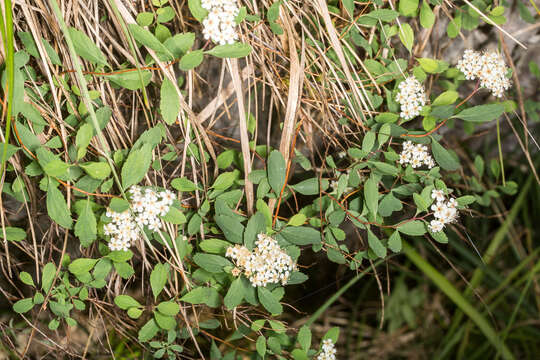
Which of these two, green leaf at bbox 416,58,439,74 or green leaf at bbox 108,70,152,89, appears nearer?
green leaf at bbox 108,70,152,89

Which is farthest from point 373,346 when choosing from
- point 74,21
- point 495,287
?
point 74,21

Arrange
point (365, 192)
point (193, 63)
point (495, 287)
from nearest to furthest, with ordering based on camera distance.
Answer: point (193, 63) → point (365, 192) → point (495, 287)

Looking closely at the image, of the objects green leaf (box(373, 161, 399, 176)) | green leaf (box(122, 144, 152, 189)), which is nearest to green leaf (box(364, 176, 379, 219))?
green leaf (box(373, 161, 399, 176))

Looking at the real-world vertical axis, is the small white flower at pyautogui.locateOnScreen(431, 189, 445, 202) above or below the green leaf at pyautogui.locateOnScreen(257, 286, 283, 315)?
above

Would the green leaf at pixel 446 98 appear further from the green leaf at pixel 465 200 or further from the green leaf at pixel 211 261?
the green leaf at pixel 211 261

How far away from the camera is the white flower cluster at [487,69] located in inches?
29.4

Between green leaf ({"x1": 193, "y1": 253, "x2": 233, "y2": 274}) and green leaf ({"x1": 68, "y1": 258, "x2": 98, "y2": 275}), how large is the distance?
0.60ft

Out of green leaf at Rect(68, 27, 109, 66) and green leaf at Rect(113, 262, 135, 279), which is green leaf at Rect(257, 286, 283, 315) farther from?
green leaf at Rect(68, 27, 109, 66)

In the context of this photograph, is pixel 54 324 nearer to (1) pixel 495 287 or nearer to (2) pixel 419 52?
(2) pixel 419 52

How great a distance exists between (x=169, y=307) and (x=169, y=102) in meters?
0.35

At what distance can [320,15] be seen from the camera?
72 centimetres

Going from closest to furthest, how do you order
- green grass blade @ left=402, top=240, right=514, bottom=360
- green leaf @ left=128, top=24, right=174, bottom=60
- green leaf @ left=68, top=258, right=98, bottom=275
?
green leaf @ left=128, top=24, right=174, bottom=60
green leaf @ left=68, top=258, right=98, bottom=275
green grass blade @ left=402, top=240, right=514, bottom=360

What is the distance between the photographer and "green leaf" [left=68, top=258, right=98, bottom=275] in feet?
2.21

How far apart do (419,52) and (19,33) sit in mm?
770
